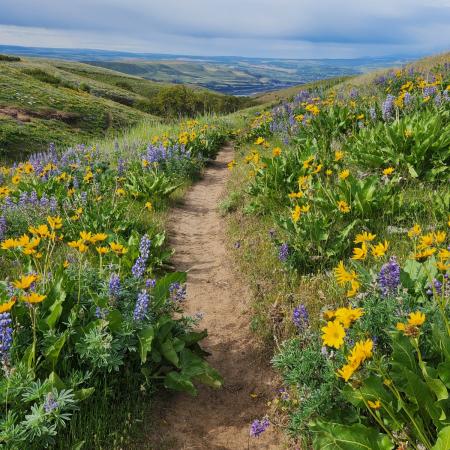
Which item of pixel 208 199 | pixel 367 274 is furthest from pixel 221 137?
pixel 367 274

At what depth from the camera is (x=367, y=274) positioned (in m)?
3.49

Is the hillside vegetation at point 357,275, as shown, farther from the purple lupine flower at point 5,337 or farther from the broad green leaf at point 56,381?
the purple lupine flower at point 5,337

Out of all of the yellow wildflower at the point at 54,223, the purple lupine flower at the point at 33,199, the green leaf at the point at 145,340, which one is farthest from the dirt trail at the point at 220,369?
the purple lupine flower at the point at 33,199

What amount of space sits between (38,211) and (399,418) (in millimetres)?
5452

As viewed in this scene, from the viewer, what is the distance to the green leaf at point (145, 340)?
3.04 metres

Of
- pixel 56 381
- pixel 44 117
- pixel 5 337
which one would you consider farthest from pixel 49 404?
pixel 44 117

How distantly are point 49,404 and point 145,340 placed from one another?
82 centimetres

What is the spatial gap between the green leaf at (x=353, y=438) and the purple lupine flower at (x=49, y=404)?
57.9 inches

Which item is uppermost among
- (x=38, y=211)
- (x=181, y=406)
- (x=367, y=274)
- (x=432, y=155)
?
(x=432, y=155)

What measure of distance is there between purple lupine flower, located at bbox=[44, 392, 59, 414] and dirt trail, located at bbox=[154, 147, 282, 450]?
83cm

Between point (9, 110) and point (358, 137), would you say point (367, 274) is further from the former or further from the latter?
point (9, 110)

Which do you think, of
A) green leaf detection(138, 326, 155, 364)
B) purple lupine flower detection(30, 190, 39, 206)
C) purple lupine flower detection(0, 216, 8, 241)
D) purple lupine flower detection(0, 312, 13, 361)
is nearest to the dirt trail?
green leaf detection(138, 326, 155, 364)

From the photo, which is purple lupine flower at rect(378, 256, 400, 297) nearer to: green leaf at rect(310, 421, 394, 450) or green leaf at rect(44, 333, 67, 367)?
green leaf at rect(310, 421, 394, 450)

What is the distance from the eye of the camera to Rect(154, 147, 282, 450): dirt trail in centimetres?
303
